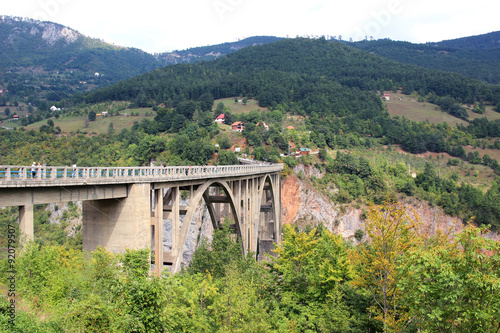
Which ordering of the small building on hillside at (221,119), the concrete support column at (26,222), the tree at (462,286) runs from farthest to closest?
the small building on hillside at (221,119), the concrete support column at (26,222), the tree at (462,286)

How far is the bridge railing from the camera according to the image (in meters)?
15.5

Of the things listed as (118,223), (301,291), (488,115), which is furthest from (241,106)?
(118,223)

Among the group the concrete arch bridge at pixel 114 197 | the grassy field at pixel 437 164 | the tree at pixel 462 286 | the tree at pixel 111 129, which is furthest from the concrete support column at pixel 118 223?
the tree at pixel 111 129

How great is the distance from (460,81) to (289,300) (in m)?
165

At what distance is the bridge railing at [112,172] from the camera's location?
15.5 meters

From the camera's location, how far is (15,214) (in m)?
55.9

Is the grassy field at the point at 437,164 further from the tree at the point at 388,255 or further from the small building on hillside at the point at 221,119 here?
the tree at the point at 388,255

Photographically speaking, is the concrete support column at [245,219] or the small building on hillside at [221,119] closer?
the concrete support column at [245,219]

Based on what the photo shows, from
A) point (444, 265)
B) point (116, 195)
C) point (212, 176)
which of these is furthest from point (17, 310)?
point (212, 176)

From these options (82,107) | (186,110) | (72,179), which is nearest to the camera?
(72,179)

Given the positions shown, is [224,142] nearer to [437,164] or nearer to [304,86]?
[437,164]

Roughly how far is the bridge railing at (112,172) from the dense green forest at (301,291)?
2998 mm

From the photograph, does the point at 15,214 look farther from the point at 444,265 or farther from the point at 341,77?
the point at 341,77

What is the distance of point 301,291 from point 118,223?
1168 cm
